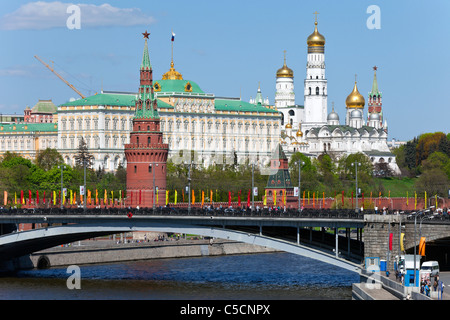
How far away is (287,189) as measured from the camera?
14938 centimetres

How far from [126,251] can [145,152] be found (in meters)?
14.2

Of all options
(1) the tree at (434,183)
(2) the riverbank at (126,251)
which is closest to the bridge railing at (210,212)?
(2) the riverbank at (126,251)

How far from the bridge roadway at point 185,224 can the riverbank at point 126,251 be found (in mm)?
8097

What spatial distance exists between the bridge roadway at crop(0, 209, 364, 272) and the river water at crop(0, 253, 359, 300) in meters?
2.88

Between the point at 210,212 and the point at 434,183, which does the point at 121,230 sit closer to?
the point at 210,212

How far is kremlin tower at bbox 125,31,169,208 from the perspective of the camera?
422 feet

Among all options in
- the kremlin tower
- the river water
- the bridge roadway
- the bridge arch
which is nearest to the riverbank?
the river water

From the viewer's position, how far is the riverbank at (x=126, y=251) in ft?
365

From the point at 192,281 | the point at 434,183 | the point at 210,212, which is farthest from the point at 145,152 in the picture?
the point at 434,183

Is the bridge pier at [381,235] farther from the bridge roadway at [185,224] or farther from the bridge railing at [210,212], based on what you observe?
the bridge railing at [210,212]

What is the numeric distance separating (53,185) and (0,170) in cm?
1059

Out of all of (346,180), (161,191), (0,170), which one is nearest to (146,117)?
(161,191)

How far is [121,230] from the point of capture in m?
96.4
